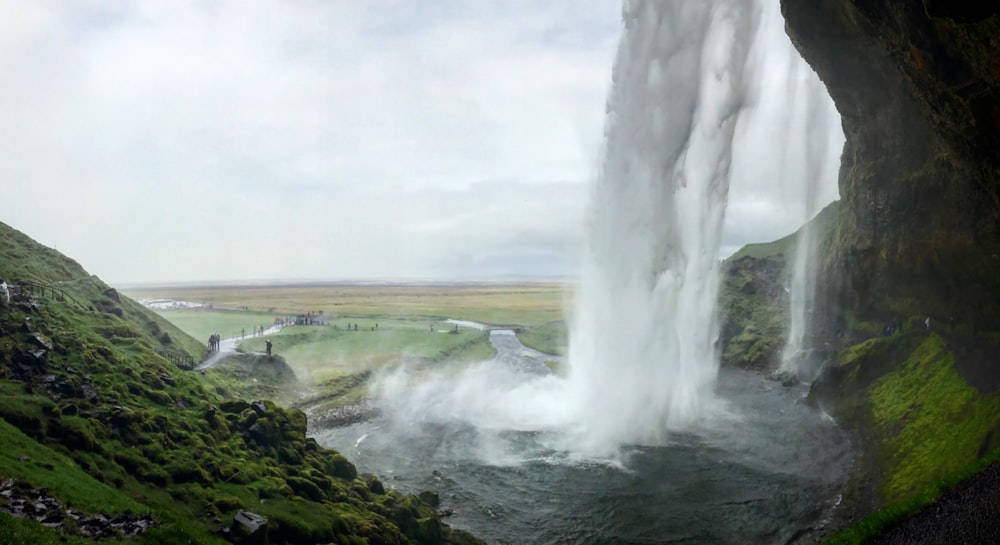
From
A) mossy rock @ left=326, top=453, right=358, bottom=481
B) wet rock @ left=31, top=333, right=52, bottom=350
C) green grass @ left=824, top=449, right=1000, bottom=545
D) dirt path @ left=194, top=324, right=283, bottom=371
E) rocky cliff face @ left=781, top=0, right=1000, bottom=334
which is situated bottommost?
mossy rock @ left=326, top=453, right=358, bottom=481

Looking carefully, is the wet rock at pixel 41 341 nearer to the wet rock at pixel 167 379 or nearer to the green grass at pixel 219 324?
the wet rock at pixel 167 379

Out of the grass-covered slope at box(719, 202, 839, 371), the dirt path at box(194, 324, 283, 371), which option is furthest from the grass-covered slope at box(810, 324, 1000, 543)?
the dirt path at box(194, 324, 283, 371)

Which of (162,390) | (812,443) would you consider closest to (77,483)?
(162,390)

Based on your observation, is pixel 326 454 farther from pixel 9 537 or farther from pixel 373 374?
pixel 373 374

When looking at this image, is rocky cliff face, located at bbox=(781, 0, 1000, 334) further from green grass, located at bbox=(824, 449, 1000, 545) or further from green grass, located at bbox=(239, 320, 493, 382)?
green grass, located at bbox=(239, 320, 493, 382)

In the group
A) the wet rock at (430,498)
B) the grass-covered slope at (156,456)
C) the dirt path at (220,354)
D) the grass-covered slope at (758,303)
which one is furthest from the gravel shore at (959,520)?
the grass-covered slope at (758,303)

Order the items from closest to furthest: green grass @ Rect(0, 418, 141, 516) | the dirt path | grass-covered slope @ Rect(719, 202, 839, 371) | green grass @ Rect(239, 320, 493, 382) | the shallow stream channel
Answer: green grass @ Rect(0, 418, 141, 516), the shallow stream channel, the dirt path, green grass @ Rect(239, 320, 493, 382), grass-covered slope @ Rect(719, 202, 839, 371)
